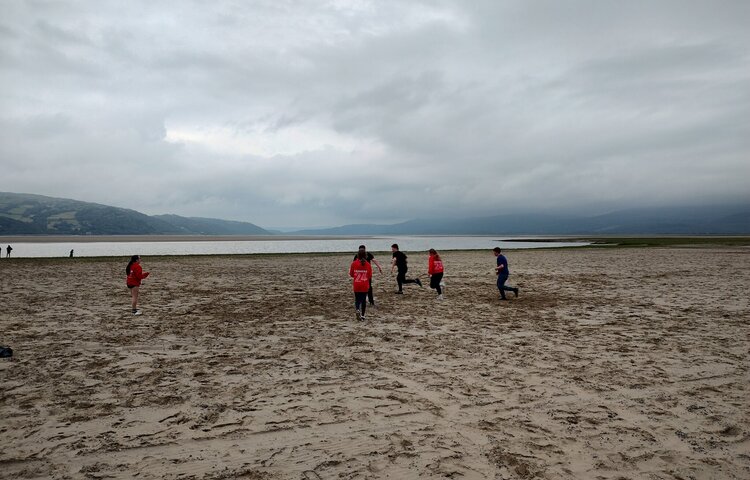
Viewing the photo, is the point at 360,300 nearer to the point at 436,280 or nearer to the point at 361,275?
the point at 361,275

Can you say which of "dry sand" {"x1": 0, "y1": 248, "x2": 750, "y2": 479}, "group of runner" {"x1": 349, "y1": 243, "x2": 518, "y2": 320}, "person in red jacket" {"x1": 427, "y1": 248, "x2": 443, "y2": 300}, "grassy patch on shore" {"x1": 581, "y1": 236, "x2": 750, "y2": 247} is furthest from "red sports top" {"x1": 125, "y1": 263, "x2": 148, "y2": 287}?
"grassy patch on shore" {"x1": 581, "y1": 236, "x2": 750, "y2": 247}

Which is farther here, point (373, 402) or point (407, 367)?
point (407, 367)

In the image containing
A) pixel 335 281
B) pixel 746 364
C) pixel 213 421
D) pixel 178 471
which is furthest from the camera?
pixel 335 281

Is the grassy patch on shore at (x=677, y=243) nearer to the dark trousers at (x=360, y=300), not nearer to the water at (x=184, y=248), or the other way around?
the water at (x=184, y=248)

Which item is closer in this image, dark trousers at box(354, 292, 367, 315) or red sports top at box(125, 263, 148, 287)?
dark trousers at box(354, 292, 367, 315)

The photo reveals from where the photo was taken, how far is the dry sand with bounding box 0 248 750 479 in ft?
15.5

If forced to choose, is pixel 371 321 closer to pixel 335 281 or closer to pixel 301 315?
pixel 301 315

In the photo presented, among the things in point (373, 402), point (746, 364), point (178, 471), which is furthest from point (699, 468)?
point (178, 471)

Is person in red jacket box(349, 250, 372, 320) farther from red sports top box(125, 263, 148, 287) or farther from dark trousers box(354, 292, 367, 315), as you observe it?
red sports top box(125, 263, 148, 287)

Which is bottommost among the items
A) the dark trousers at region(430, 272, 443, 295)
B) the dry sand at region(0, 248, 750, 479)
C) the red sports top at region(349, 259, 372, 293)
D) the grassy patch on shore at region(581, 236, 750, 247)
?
the dry sand at region(0, 248, 750, 479)

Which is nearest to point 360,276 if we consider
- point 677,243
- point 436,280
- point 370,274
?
point 370,274

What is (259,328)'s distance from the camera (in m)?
11.4

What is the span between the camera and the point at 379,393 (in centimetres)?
670

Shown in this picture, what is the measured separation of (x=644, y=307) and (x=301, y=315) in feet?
38.8
